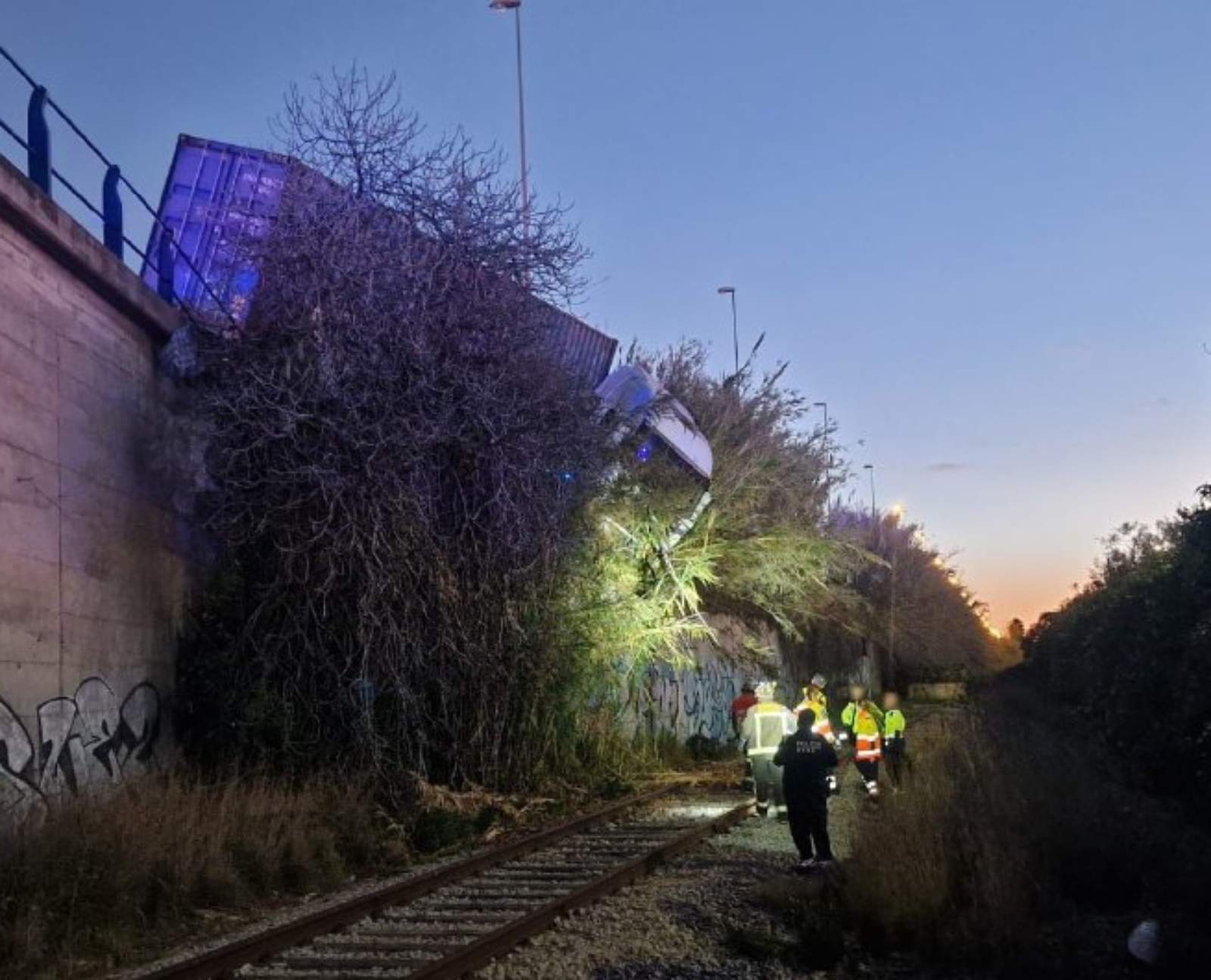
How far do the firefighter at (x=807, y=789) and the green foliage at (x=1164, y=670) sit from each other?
14.7 feet

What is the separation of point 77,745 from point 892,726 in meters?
10.6

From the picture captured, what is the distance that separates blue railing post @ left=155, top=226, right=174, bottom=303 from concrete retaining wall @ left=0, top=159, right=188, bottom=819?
40.1 inches

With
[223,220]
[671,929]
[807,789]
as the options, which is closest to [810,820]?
[807,789]

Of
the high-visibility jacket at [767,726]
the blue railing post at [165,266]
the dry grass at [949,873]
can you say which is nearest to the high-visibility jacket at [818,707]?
the high-visibility jacket at [767,726]

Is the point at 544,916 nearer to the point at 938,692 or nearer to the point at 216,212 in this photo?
the point at 216,212

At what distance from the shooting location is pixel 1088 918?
8852 mm

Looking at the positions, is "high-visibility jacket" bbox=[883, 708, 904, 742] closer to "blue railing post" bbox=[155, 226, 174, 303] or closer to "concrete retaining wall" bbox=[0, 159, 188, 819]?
"concrete retaining wall" bbox=[0, 159, 188, 819]

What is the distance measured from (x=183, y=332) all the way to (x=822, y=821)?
9950 millimetres

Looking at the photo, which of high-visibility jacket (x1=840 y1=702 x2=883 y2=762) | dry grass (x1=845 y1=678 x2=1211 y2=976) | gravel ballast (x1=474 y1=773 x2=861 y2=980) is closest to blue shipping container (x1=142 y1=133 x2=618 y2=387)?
high-visibility jacket (x1=840 y1=702 x2=883 y2=762)

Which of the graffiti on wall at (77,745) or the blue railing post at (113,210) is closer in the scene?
the graffiti on wall at (77,745)

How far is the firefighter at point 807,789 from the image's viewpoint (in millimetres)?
11227

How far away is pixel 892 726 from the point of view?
17297mm

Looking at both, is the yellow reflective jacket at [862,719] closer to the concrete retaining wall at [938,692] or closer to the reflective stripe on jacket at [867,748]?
the reflective stripe on jacket at [867,748]

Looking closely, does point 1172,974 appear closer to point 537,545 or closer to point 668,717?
point 537,545
